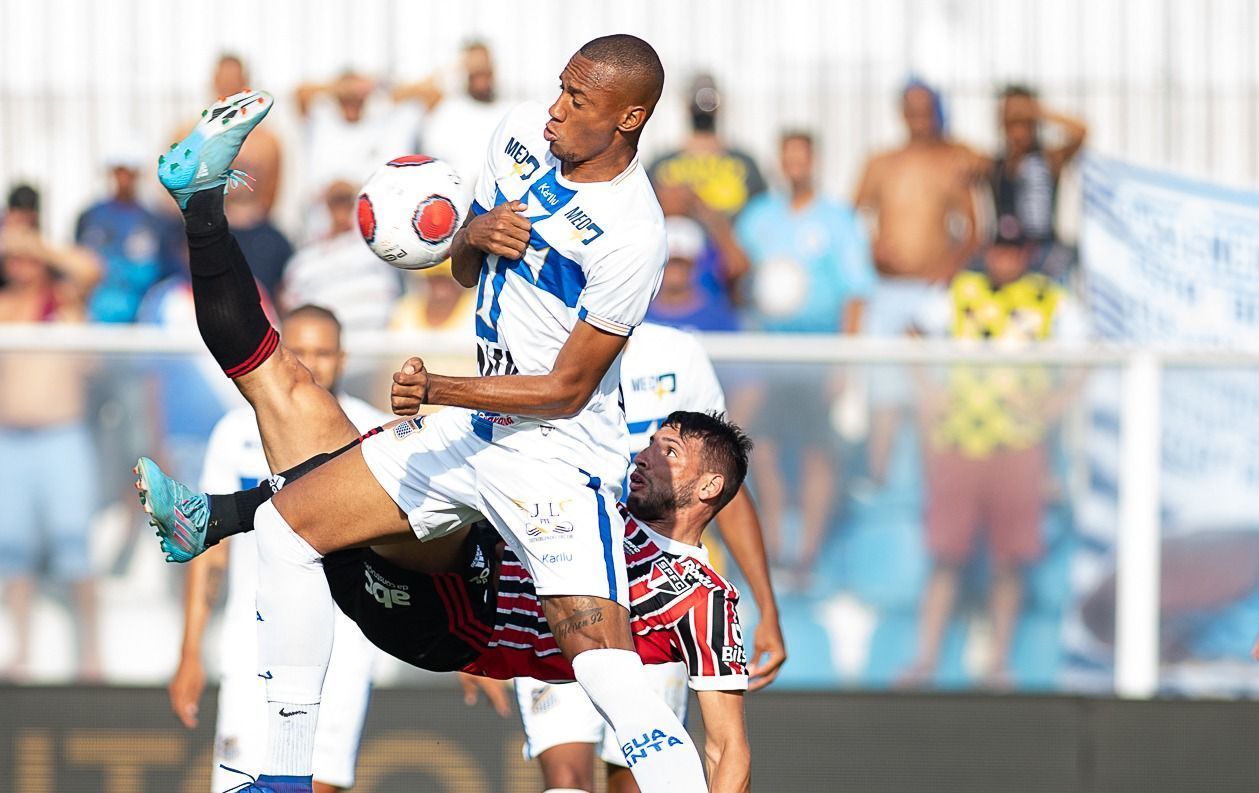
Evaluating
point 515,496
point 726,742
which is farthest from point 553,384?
point 726,742

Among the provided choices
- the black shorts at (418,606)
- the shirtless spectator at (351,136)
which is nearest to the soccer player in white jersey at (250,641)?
the black shorts at (418,606)

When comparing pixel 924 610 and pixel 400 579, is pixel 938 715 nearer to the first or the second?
pixel 924 610

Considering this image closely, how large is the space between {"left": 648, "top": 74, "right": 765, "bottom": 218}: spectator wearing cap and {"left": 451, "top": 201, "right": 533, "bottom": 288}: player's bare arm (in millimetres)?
5098

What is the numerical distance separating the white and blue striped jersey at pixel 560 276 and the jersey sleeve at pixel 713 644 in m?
0.46

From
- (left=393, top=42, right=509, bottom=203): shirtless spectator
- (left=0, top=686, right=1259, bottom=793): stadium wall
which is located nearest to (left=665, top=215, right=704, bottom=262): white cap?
(left=393, top=42, right=509, bottom=203): shirtless spectator

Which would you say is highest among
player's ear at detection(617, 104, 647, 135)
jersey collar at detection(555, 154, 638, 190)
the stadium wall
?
player's ear at detection(617, 104, 647, 135)

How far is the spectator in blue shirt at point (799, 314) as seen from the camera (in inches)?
320

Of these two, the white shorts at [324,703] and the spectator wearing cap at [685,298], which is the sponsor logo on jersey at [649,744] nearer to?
the white shorts at [324,703]

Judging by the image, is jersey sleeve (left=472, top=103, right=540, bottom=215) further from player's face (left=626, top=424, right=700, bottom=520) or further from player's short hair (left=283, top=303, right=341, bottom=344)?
player's short hair (left=283, top=303, right=341, bottom=344)

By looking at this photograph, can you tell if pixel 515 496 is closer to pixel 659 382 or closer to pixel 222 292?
pixel 222 292

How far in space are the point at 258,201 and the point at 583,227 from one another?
19.1 ft

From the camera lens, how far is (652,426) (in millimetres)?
6336

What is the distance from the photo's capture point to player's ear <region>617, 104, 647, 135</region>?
5.00 m

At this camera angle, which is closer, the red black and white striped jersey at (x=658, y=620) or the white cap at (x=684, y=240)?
the red black and white striped jersey at (x=658, y=620)
